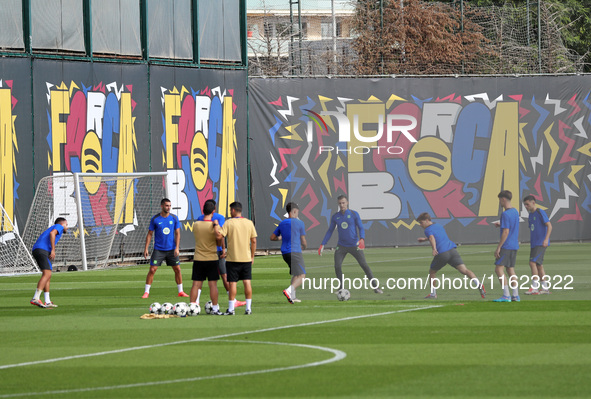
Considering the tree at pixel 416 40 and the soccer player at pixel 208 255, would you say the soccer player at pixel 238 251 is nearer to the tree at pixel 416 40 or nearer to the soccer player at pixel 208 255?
the soccer player at pixel 208 255

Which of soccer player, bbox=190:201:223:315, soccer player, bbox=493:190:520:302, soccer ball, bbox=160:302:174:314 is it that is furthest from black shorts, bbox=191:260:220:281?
soccer player, bbox=493:190:520:302

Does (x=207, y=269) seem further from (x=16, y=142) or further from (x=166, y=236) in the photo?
(x=16, y=142)

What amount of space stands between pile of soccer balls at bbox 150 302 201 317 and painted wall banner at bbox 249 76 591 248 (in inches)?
793

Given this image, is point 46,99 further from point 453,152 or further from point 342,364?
point 342,364

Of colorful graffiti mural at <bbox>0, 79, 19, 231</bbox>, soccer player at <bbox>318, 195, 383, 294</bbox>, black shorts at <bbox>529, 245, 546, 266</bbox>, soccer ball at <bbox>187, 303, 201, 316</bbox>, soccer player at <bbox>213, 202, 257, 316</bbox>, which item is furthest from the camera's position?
colorful graffiti mural at <bbox>0, 79, 19, 231</bbox>

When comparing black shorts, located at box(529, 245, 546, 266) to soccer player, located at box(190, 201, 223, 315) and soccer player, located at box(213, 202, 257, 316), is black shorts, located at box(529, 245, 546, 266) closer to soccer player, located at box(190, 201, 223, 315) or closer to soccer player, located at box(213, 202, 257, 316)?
soccer player, located at box(213, 202, 257, 316)

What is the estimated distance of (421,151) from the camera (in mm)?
39938

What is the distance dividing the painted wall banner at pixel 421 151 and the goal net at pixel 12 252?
10.4m

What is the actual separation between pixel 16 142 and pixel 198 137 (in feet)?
25.6

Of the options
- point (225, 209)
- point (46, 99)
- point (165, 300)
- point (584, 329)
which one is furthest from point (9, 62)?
point (584, 329)

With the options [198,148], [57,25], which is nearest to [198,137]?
[198,148]

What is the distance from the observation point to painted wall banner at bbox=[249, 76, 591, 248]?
38.8 m

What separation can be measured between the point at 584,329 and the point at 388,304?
18.0ft

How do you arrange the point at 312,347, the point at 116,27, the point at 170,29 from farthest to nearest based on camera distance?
the point at 170,29 → the point at 116,27 → the point at 312,347
